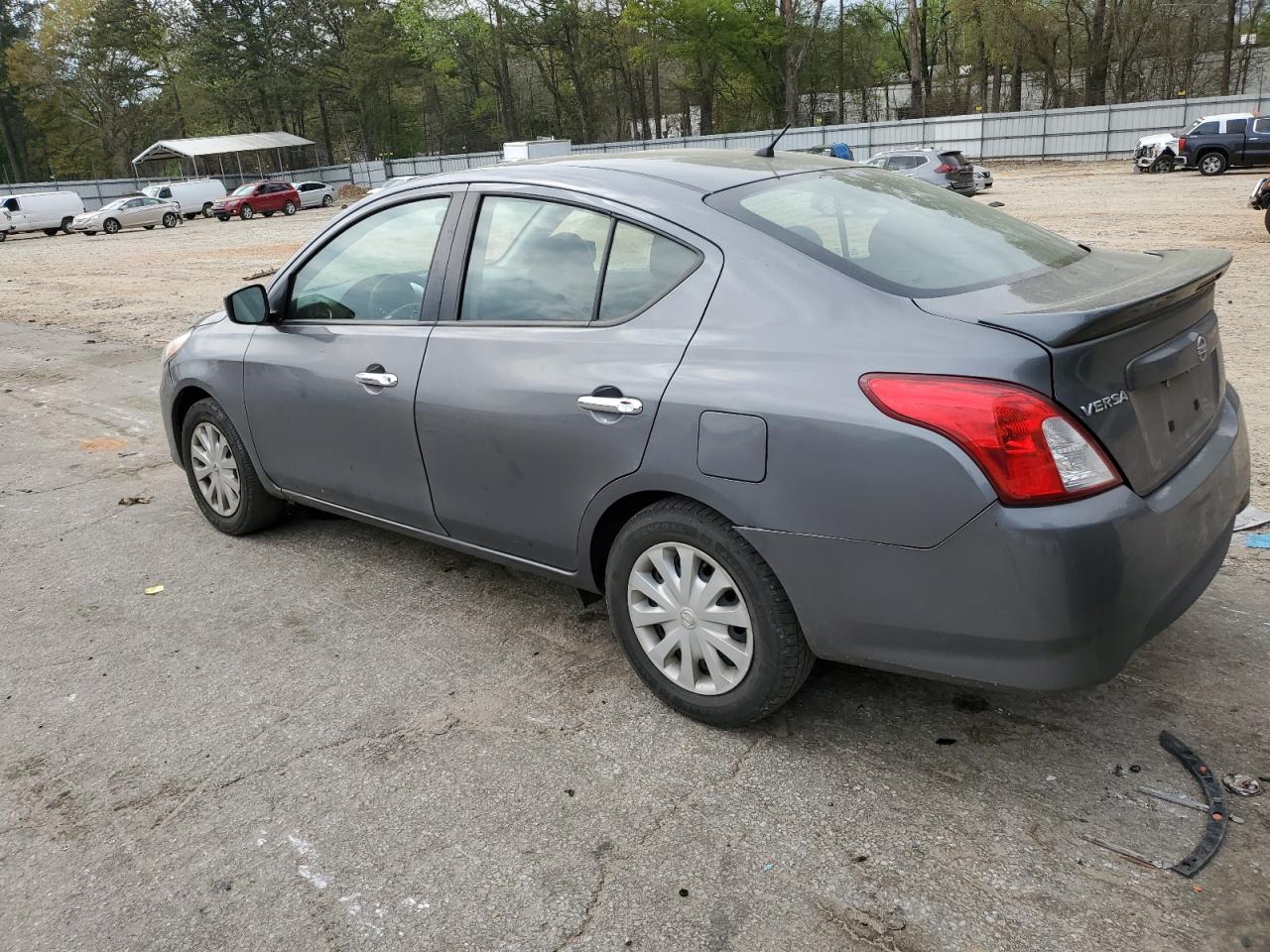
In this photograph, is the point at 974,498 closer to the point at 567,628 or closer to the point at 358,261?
the point at 567,628

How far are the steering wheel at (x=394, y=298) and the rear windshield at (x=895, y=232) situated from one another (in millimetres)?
1277

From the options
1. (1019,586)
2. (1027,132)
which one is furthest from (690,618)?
(1027,132)

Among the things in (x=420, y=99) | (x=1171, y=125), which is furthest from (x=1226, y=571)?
(x=420, y=99)

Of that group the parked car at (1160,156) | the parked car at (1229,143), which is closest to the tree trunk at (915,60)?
the parked car at (1160,156)

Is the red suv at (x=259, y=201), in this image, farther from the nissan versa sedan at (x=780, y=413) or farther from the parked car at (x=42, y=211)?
the nissan versa sedan at (x=780, y=413)

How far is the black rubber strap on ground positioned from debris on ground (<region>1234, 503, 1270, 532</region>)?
183 cm

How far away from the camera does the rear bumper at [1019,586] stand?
2.37 metres

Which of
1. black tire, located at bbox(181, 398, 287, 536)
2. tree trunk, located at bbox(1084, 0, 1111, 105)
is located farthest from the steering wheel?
tree trunk, located at bbox(1084, 0, 1111, 105)

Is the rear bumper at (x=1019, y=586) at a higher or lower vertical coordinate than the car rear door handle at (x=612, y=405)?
lower

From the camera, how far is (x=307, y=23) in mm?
66312

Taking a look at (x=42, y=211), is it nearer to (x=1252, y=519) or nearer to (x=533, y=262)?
(x=533, y=262)

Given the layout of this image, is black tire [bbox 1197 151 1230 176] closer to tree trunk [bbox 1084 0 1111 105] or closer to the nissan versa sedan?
tree trunk [bbox 1084 0 1111 105]

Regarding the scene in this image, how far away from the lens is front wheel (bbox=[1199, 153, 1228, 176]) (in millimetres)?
28344

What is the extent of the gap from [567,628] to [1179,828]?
83.8 inches
